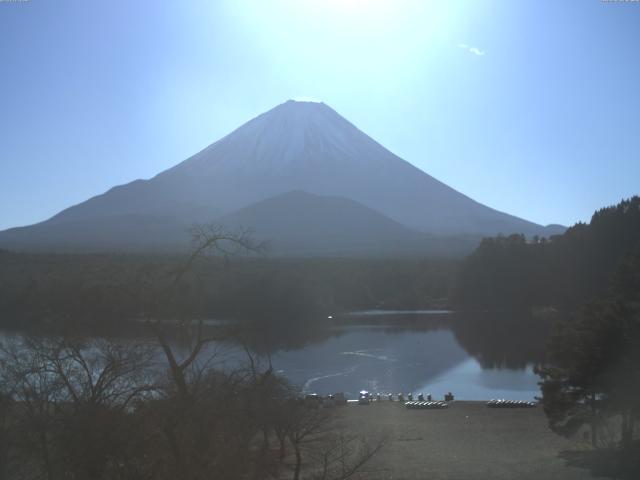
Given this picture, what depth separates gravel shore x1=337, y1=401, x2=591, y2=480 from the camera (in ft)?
25.9

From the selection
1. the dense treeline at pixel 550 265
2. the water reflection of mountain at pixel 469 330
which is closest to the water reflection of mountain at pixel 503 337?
the water reflection of mountain at pixel 469 330

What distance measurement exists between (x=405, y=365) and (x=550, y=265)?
57.2ft

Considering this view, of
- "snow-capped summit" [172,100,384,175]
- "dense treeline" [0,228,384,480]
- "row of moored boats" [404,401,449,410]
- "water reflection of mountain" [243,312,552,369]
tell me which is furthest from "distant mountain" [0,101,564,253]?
Result: "dense treeline" [0,228,384,480]

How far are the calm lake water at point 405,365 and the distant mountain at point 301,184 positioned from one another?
3549cm

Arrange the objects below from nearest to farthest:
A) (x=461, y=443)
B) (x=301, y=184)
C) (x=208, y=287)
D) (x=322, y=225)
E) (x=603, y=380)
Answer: (x=208, y=287), (x=603, y=380), (x=461, y=443), (x=322, y=225), (x=301, y=184)

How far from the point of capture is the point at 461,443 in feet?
33.5

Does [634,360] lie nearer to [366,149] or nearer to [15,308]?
[15,308]

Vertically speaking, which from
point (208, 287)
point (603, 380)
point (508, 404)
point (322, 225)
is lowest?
point (508, 404)

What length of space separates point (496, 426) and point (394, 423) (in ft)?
5.56

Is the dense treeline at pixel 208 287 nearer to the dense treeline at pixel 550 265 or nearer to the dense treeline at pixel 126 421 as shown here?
the dense treeline at pixel 126 421

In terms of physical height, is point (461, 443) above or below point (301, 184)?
below

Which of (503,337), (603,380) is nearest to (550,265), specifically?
(503,337)

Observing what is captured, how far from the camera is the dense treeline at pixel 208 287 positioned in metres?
4.07

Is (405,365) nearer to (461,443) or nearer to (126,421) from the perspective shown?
(461,443)
